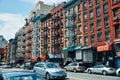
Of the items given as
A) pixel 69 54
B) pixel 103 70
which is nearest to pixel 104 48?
pixel 103 70

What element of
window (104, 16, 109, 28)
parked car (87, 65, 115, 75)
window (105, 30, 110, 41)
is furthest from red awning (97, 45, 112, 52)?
parked car (87, 65, 115, 75)

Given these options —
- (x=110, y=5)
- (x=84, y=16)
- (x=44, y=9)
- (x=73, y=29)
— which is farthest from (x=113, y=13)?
(x=44, y=9)

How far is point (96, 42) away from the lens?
157ft

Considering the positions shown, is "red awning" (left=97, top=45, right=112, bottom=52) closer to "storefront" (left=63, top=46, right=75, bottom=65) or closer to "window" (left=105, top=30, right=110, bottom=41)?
"window" (left=105, top=30, right=110, bottom=41)

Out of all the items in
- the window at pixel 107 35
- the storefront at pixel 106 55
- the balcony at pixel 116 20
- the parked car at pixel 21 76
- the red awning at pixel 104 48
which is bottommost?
the parked car at pixel 21 76

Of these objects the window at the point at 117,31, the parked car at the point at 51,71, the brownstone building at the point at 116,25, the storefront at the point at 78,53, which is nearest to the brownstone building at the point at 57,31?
the storefront at the point at 78,53

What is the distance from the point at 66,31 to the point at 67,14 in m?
4.18

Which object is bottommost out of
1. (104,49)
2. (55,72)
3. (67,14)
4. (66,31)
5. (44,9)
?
(55,72)

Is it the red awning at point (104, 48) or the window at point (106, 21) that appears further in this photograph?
the window at point (106, 21)

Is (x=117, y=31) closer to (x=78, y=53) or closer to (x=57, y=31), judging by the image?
(x=78, y=53)

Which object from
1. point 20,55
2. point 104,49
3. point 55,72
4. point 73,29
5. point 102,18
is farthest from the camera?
point 20,55

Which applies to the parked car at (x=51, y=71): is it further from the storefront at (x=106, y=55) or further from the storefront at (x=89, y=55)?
the storefront at (x=89, y=55)

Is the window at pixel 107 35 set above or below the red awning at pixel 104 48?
above

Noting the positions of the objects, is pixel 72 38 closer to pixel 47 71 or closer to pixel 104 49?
pixel 104 49
